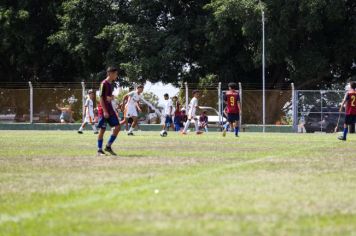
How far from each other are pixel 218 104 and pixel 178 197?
130 feet

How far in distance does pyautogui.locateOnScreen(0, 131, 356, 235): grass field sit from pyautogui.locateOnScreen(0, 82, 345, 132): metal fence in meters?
32.1

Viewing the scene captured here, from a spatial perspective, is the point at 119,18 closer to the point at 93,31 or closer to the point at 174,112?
the point at 93,31

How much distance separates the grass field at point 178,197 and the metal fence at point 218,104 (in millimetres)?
32097

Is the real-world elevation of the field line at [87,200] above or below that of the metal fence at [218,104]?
below

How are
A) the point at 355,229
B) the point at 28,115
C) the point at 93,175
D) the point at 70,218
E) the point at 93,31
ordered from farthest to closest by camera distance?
the point at 93,31, the point at 28,115, the point at 93,175, the point at 70,218, the point at 355,229

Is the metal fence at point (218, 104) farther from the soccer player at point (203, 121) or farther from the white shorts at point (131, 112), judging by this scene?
the white shorts at point (131, 112)

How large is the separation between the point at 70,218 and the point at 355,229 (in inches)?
95.1

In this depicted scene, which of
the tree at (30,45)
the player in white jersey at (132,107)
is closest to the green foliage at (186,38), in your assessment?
the tree at (30,45)

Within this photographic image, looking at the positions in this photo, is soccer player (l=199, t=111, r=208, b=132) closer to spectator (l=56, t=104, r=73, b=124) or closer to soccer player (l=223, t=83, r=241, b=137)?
spectator (l=56, t=104, r=73, b=124)

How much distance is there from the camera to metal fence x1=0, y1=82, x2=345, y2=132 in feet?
155

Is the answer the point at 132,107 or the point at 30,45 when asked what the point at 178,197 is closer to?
the point at 132,107

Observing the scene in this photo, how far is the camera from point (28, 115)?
49656mm

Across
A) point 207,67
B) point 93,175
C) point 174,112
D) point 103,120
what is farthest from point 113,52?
point 93,175

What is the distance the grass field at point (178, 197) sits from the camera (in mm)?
6965
